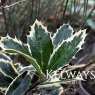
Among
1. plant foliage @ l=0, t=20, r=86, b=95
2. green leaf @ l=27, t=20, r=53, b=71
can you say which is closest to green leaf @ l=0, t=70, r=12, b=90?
plant foliage @ l=0, t=20, r=86, b=95

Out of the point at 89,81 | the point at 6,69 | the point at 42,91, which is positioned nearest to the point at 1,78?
the point at 6,69

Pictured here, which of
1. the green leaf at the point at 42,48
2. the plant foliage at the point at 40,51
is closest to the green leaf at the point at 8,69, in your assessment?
the plant foliage at the point at 40,51

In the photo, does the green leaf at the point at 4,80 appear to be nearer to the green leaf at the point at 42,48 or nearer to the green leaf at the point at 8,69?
the green leaf at the point at 8,69

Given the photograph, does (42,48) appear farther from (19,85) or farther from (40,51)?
(19,85)

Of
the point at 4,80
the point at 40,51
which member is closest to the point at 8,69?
the point at 4,80

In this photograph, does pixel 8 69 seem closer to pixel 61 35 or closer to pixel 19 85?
pixel 19 85

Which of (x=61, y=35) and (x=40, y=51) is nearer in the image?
(x=40, y=51)
